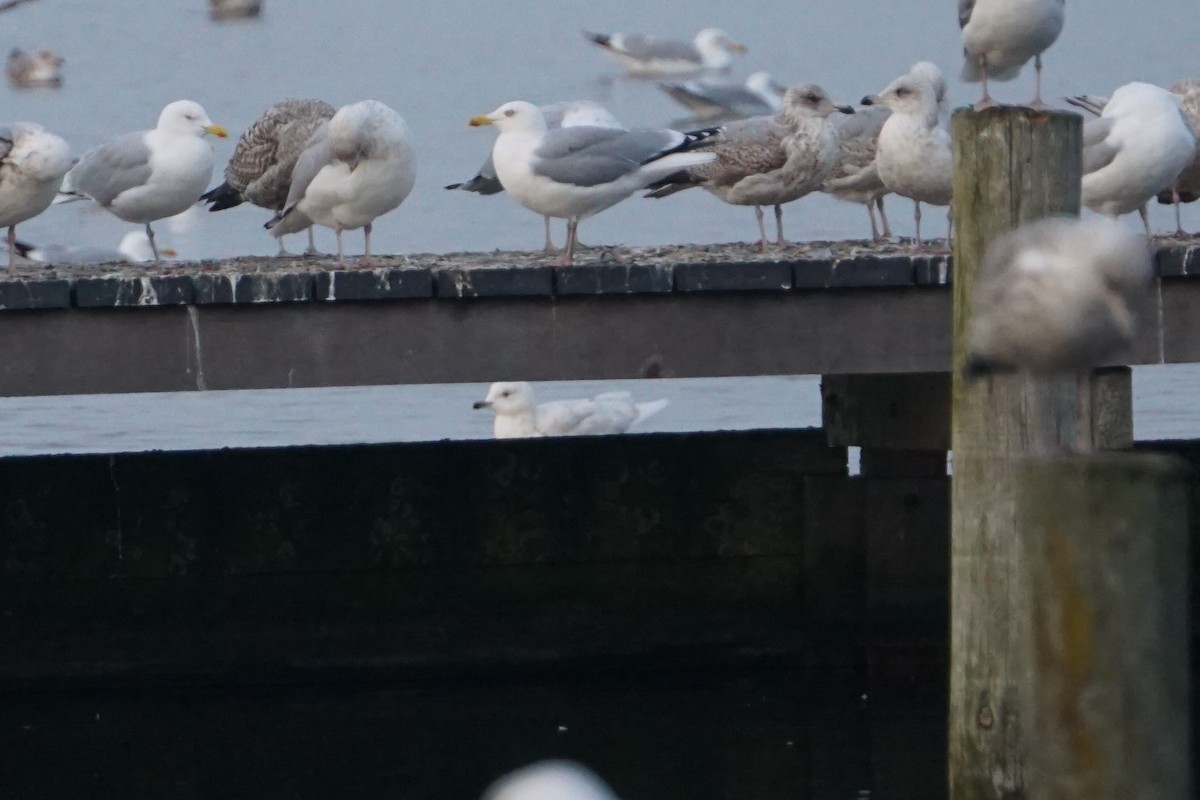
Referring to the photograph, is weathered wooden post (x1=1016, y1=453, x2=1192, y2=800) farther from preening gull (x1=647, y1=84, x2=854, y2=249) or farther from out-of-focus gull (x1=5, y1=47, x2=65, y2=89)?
out-of-focus gull (x1=5, y1=47, x2=65, y2=89)

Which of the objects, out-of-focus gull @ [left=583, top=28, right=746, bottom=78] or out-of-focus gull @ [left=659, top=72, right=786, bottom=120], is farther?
out-of-focus gull @ [left=583, top=28, right=746, bottom=78]

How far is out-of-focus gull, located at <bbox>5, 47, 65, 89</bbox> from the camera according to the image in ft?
104

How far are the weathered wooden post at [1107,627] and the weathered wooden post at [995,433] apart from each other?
1.06 metres

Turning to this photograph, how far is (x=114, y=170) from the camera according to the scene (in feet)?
28.4

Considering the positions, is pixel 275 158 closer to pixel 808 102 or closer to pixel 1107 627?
pixel 808 102

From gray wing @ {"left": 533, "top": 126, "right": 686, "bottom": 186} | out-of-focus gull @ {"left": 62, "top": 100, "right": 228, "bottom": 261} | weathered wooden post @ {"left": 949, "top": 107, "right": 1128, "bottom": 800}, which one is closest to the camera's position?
weathered wooden post @ {"left": 949, "top": 107, "right": 1128, "bottom": 800}

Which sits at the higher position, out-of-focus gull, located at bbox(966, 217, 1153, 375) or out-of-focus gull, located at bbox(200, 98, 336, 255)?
out-of-focus gull, located at bbox(200, 98, 336, 255)

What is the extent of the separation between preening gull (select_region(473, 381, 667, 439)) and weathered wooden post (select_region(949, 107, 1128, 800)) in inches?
221

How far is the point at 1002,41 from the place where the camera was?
24.4 feet

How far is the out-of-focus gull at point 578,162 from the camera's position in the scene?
7684 millimetres

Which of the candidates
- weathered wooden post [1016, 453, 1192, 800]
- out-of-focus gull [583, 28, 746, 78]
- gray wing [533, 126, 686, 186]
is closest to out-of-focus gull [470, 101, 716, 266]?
gray wing [533, 126, 686, 186]

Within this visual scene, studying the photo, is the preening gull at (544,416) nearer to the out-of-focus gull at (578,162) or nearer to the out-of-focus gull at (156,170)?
the out-of-focus gull at (156,170)

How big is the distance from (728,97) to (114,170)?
1340 centimetres

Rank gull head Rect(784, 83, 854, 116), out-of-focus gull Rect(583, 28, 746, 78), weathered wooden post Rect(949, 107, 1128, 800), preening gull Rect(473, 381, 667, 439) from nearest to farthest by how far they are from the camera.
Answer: weathered wooden post Rect(949, 107, 1128, 800), gull head Rect(784, 83, 854, 116), preening gull Rect(473, 381, 667, 439), out-of-focus gull Rect(583, 28, 746, 78)
